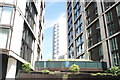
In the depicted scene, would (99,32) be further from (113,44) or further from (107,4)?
(107,4)

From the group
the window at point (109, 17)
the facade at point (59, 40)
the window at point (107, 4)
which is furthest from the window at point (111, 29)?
the facade at point (59, 40)

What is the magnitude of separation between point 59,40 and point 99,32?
81.5 meters

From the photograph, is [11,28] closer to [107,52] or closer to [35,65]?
[35,65]

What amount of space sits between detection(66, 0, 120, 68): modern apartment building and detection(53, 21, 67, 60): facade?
2589 inches

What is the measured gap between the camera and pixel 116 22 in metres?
26.3

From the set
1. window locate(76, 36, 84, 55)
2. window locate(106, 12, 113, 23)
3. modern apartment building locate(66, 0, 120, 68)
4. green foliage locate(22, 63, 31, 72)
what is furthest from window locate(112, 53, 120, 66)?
green foliage locate(22, 63, 31, 72)

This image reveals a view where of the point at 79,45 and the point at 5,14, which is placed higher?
the point at 5,14

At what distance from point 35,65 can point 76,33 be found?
21.0 meters

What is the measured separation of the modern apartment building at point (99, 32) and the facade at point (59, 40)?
65.7m

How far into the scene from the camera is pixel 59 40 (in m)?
113

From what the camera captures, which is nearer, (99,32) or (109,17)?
(109,17)

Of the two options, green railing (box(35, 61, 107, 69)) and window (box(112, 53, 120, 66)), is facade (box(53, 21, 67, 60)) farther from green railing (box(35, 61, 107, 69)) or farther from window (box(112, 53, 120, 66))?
window (box(112, 53, 120, 66))

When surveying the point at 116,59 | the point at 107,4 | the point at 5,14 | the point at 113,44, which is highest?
the point at 107,4

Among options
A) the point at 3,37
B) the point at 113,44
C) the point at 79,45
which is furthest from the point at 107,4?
the point at 3,37
